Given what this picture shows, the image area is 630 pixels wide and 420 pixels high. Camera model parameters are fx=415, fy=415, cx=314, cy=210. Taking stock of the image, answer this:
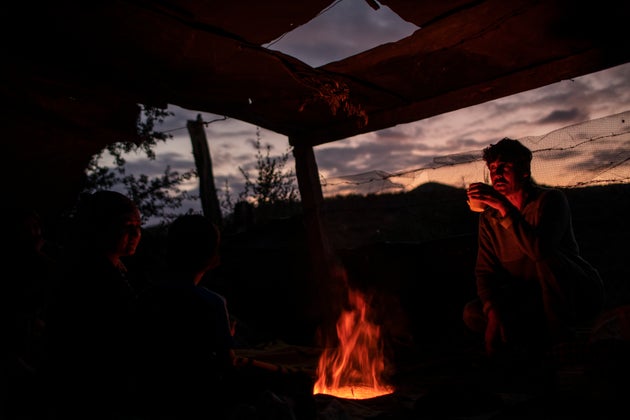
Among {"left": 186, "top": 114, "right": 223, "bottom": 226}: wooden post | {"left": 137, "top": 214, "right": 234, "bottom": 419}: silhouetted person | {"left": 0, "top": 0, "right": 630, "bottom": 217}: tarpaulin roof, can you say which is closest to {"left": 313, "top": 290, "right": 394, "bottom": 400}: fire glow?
{"left": 137, "top": 214, "right": 234, "bottom": 419}: silhouetted person

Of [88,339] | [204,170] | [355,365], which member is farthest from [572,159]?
[204,170]

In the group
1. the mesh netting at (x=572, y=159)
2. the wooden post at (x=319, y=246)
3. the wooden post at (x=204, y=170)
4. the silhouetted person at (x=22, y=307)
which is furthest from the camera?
the wooden post at (x=204, y=170)

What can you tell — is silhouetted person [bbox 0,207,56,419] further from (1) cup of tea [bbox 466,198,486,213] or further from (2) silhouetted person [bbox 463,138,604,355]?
(2) silhouetted person [bbox 463,138,604,355]

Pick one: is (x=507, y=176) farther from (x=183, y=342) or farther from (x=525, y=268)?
(x=183, y=342)

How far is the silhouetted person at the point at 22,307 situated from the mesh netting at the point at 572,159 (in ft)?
17.2

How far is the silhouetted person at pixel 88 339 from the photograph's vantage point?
7.51 feet

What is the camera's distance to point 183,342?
8.05 feet

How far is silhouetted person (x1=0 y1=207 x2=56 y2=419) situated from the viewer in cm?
275

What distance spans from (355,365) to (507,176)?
117 inches

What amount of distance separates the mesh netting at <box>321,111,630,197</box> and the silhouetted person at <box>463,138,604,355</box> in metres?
1.72

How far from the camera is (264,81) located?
4.60 m

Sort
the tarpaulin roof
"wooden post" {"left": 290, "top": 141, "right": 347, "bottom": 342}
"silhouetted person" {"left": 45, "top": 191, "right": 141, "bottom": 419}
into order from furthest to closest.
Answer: "wooden post" {"left": 290, "top": 141, "right": 347, "bottom": 342}, the tarpaulin roof, "silhouetted person" {"left": 45, "top": 191, "right": 141, "bottom": 419}

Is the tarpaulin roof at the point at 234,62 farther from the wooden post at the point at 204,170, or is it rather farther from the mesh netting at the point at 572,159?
the wooden post at the point at 204,170

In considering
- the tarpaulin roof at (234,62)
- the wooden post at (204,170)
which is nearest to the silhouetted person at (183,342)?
the tarpaulin roof at (234,62)
